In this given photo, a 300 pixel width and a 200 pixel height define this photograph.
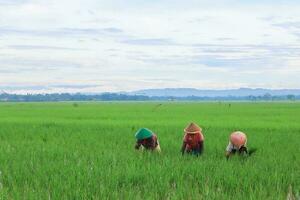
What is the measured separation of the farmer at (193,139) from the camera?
8125 millimetres

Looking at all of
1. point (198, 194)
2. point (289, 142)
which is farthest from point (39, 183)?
point (289, 142)

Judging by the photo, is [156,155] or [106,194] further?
[156,155]

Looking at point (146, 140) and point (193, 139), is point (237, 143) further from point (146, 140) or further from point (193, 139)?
point (146, 140)

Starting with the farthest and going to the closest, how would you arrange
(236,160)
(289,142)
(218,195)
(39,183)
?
1. (289,142)
2. (236,160)
3. (39,183)
4. (218,195)

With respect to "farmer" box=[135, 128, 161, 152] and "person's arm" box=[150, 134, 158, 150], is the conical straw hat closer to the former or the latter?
"farmer" box=[135, 128, 161, 152]

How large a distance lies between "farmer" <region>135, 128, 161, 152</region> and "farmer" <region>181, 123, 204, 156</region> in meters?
0.51

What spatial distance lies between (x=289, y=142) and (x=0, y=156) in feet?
19.6

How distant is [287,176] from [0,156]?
4387 millimetres

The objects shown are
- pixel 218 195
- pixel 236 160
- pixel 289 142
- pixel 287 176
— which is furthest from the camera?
pixel 289 142

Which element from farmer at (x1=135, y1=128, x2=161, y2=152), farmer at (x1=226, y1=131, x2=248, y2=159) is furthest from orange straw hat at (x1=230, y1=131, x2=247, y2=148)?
farmer at (x1=135, y1=128, x2=161, y2=152)

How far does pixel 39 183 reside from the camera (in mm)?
5730

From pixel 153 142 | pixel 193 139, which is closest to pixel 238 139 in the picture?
pixel 193 139

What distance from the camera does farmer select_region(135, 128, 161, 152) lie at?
829 centimetres

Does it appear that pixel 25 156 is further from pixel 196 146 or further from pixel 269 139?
pixel 269 139
